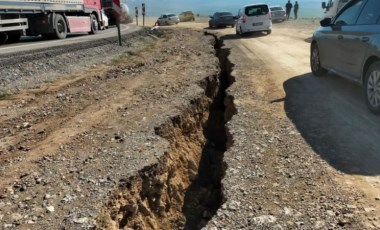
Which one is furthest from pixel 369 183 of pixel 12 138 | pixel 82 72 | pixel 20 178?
pixel 82 72

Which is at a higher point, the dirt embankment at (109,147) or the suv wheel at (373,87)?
the suv wheel at (373,87)

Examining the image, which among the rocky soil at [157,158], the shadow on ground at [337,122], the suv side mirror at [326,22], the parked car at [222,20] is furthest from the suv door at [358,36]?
the parked car at [222,20]

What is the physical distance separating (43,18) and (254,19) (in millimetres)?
10616

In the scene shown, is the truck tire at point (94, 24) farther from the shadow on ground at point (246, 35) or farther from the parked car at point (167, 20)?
the parked car at point (167, 20)

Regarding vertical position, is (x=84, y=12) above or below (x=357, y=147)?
above

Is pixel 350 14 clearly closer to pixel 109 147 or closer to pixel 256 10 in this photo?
pixel 109 147

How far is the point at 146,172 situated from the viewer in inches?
188

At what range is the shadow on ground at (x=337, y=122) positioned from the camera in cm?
445

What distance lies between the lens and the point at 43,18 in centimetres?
1638

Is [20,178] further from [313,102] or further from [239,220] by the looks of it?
[313,102]

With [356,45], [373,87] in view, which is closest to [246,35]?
[356,45]

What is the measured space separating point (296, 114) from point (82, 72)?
19.1 feet

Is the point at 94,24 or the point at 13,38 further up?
the point at 94,24

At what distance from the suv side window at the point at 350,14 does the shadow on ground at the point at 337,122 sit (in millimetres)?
1216
